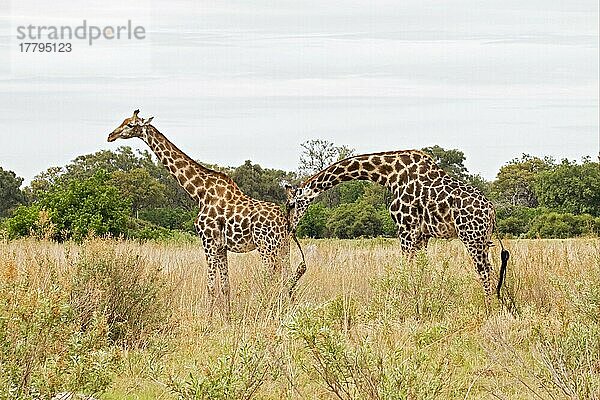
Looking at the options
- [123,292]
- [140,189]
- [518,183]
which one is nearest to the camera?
[123,292]

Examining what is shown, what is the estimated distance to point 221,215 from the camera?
392 inches

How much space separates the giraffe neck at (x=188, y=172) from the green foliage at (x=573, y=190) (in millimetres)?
19183

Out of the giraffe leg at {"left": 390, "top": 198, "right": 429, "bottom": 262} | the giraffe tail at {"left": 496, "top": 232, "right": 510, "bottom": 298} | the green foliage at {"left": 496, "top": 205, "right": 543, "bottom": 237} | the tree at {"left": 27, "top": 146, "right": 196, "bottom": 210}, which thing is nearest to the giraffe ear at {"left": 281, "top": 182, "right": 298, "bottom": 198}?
the giraffe leg at {"left": 390, "top": 198, "right": 429, "bottom": 262}

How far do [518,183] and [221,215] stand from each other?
87.5ft

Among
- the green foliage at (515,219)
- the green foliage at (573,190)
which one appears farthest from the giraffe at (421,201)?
the green foliage at (573,190)

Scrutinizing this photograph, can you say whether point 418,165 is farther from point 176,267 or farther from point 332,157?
point 332,157

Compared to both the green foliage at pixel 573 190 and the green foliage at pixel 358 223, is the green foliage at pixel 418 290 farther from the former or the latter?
the green foliage at pixel 573 190

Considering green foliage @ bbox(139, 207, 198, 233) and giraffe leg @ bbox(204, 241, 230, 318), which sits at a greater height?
green foliage @ bbox(139, 207, 198, 233)

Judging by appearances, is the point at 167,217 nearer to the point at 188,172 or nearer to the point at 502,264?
the point at 188,172

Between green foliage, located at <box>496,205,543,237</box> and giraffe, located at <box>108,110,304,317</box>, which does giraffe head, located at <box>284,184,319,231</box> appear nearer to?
giraffe, located at <box>108,110,304,317</box>

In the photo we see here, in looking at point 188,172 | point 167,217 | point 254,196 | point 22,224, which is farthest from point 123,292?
point 167,217

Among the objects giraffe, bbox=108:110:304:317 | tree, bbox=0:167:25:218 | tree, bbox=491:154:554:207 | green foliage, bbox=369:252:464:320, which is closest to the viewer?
green foliage, bbox=369:252:464:320

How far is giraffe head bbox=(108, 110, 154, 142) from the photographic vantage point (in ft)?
33.7

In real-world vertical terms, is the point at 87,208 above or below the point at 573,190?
below
